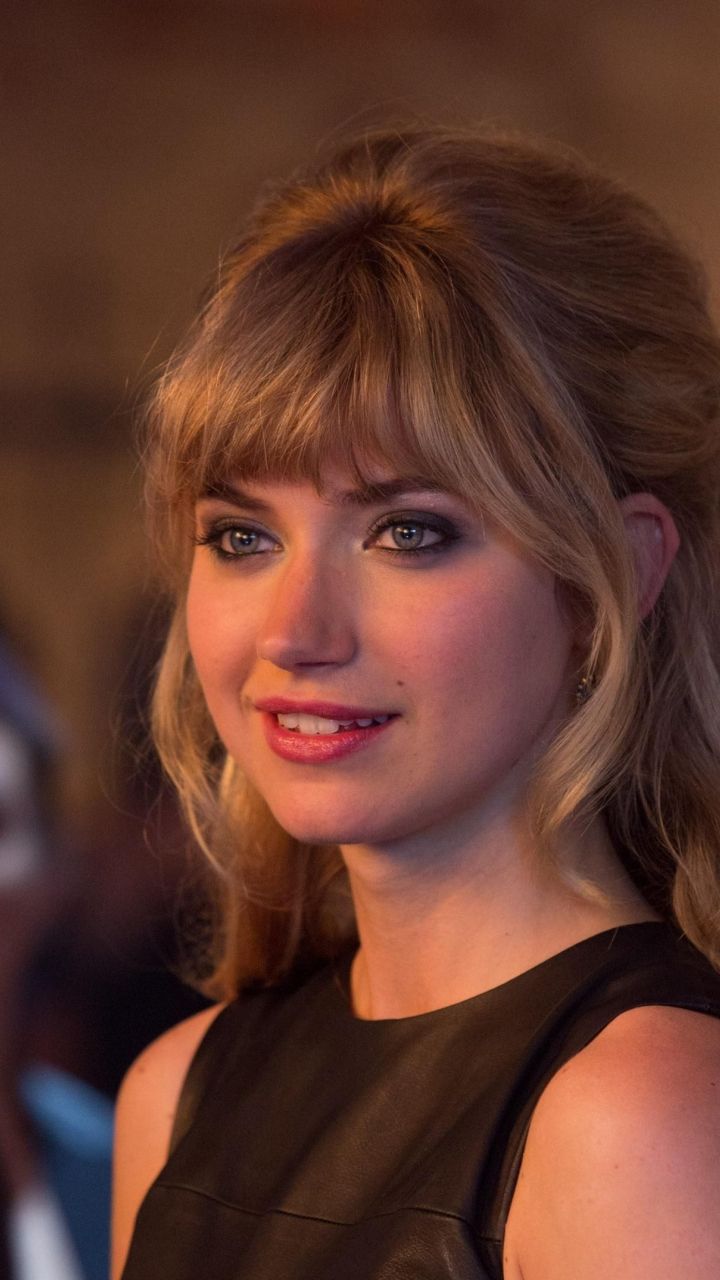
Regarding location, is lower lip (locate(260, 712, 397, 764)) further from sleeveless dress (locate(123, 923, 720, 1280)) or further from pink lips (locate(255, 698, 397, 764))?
sleeveless dress (locate(123, 923, 720, 1280))

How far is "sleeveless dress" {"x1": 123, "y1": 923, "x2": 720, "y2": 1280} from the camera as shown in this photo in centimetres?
120

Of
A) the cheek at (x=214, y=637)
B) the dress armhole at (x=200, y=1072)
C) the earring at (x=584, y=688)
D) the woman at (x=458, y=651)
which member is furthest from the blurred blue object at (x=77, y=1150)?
the earring at (x=584, y=688)

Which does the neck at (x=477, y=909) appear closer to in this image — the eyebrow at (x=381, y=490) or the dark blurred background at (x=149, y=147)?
the eyebrow at (x=381, y=490)

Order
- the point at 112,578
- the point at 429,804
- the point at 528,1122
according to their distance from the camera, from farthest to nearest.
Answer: the point at 112,578, the point at 429,804, the point at 528,1122

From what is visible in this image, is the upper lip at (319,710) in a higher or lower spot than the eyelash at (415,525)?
lower

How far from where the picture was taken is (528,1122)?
120cm

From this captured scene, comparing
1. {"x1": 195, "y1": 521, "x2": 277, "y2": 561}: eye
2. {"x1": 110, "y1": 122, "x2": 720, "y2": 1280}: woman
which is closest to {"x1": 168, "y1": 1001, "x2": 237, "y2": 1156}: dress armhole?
{"x1": 110, "y1": 122, "x2": 720, "y2": 1280}: woman

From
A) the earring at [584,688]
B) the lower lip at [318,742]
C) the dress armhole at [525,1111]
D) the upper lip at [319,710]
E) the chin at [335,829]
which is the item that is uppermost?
the earring at [584,688]

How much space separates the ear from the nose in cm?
25

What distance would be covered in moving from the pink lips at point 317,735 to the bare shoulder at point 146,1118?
0.49m

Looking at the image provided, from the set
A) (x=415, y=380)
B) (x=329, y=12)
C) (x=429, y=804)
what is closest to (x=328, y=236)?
(x=415, y=380)

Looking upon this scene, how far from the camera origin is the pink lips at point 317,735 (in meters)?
1.29

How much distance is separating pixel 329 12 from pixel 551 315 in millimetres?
2624

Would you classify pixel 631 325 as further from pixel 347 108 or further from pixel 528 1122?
pixel 347 108
